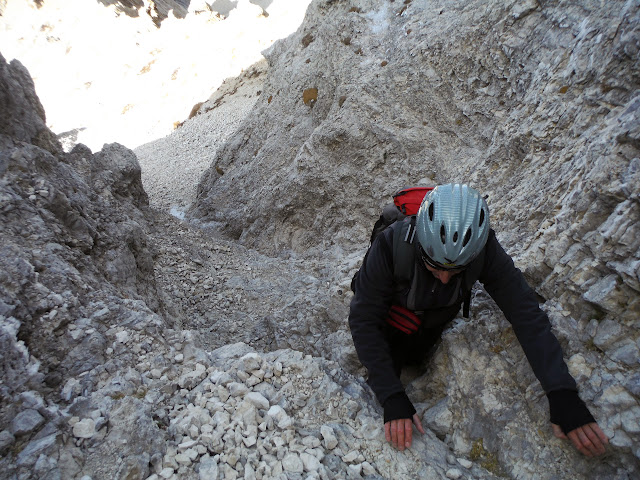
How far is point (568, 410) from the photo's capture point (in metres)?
2.78

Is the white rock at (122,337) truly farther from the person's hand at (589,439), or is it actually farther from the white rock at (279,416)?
the person's hand at (589,439)

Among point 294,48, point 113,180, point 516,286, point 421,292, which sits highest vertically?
point 294,48

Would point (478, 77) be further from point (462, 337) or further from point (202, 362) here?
point (202, 362)

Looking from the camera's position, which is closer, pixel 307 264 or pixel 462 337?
pixel 462 337

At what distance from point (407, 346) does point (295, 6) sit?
42.6 metres

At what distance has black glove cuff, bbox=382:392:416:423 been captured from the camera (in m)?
3.01

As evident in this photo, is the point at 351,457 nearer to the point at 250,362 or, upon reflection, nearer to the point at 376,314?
the point at 376,314

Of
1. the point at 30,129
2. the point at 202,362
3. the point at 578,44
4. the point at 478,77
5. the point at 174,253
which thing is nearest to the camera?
the point at 202,362

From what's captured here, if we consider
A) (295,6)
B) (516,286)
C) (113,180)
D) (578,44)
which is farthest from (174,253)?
(295,6)

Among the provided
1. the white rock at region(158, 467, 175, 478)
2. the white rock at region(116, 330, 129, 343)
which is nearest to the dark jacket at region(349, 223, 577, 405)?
the white rock at region(158, 467, 175, 478)

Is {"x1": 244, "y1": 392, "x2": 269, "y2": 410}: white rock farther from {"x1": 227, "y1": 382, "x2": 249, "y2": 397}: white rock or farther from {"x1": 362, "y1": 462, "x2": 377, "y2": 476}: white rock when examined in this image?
{"x1": 362, "y1": 462, "x2": 377, "y2": 476}: white rock

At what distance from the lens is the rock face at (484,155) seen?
10.4 ft

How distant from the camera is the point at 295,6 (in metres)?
38.5

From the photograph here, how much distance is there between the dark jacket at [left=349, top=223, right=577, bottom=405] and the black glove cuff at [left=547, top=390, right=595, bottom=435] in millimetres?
205
